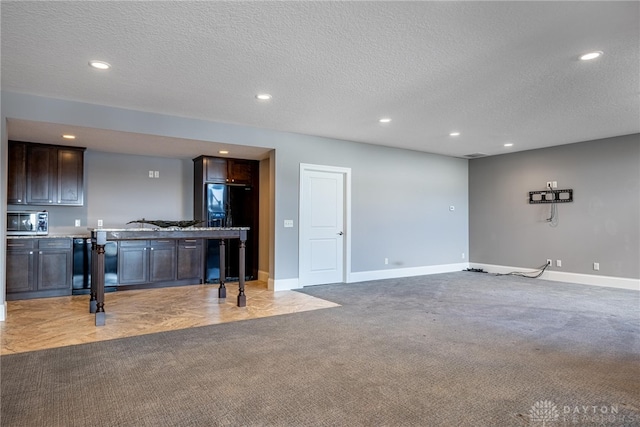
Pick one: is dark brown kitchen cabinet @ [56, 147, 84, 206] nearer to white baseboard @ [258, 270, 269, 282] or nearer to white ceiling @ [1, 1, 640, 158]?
white ceiling @ [1, 1, 640, 158]

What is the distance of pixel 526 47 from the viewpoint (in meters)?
3.16

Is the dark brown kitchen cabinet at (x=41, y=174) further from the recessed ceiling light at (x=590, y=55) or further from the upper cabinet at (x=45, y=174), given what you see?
the recessed ceiling light at (x=590, y=55)

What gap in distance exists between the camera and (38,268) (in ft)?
17.7

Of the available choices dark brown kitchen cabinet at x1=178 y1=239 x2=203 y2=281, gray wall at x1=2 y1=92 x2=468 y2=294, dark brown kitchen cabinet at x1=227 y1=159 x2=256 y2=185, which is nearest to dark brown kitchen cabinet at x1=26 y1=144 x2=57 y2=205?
gray wall at x1=2 y1=92 x2=468 y2=294

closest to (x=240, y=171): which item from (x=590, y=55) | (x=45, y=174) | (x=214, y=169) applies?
(x=214, y=169)

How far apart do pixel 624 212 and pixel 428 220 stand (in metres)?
3.31

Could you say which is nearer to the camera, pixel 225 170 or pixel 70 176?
pixel 70 176

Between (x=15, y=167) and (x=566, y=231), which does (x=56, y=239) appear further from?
(x=566, y=231)

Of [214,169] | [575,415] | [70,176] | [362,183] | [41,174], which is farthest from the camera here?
[362,183]

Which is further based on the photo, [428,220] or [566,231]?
[428,220]

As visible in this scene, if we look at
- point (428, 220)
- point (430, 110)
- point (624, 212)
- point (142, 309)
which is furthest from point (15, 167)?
point (624, 212)

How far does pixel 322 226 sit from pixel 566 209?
4.65 m

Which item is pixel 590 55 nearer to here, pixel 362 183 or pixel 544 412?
pixel 544 412

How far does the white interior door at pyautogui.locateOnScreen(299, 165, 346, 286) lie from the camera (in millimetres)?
6492
